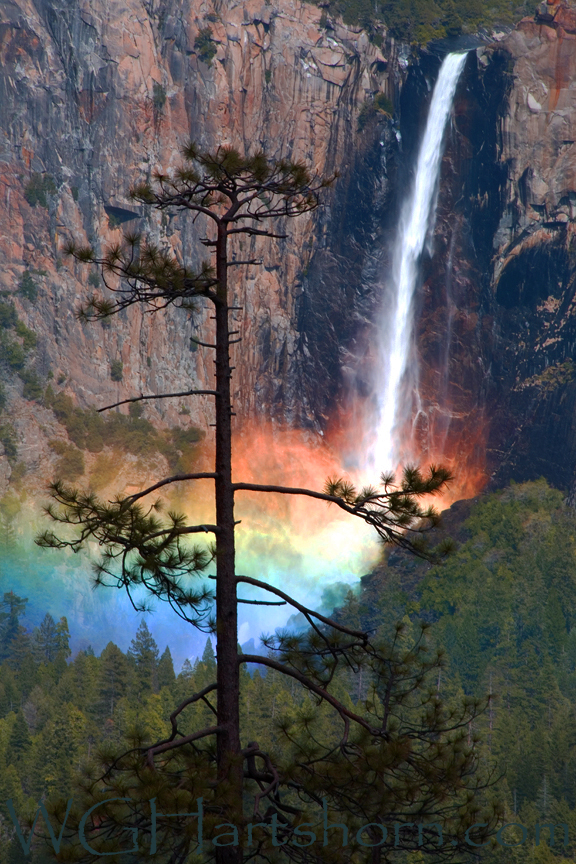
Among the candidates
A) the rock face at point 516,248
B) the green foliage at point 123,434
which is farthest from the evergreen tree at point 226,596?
the green foliage at point 123,434

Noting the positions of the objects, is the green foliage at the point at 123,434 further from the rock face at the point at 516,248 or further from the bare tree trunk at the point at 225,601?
the bare tree trunk at the point at 225,601

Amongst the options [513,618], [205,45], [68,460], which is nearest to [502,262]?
[513,618]

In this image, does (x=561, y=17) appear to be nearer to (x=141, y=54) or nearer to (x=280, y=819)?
(x=141, y=54)

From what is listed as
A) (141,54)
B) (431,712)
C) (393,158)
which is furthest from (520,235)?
(431,712)

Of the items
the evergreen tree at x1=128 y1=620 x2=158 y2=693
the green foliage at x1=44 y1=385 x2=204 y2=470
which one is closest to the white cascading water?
the green foliage at x1=44 y1=385 x2=204 y2=470

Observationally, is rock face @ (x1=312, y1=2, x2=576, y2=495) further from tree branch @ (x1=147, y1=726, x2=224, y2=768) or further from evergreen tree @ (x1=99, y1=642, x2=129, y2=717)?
tree branch @ (x1=147, y1=726, x2=224, y2=768)

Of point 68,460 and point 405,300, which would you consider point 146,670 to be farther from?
point 405,300
